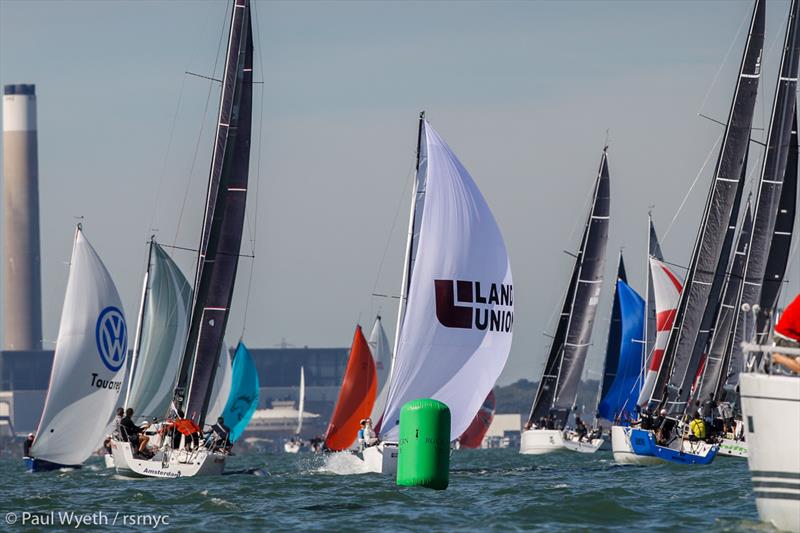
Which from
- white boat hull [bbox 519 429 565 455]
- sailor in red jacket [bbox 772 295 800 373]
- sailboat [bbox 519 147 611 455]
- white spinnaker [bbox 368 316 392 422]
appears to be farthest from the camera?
white spinnaker [bbox 368 316 392 422]

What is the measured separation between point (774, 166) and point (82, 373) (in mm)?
18588

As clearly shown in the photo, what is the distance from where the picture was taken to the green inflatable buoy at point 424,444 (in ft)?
80.8

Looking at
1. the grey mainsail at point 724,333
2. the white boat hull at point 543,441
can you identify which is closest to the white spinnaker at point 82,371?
the grey mainsail at point 724,333

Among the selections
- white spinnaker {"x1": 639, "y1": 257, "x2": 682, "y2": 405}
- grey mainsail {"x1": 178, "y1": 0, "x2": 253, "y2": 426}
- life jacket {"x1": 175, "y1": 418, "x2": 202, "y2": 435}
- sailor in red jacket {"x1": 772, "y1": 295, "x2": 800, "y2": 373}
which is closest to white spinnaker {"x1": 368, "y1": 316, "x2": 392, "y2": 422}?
white spinnaker {"x1": 639, "y1": 257, "x2": 682, "y2": 405}

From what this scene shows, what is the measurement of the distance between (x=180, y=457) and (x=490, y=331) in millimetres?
6906

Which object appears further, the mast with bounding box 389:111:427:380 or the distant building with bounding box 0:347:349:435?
the distant building with bounding box 0:347:349:435

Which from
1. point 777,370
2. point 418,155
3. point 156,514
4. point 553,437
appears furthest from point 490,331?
point 553,437

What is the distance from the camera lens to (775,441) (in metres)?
17.3

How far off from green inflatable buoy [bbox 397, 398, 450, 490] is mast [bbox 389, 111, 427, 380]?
512 centimetres

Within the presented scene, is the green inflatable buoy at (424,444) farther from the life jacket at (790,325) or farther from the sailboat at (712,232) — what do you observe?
the sailboat at (712,232)

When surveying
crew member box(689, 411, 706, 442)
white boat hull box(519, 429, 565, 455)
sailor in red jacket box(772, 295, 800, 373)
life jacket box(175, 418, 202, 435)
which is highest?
sailor in red jacket box(772, 295, 800, 373)

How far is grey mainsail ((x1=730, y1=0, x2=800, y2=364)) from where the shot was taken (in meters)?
39.7

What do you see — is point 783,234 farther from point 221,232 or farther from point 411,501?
point 411,501

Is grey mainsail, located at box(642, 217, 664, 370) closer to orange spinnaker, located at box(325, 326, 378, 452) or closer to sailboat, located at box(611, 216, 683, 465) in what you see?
sailboat, located at box(611, 216, 683, 465)
